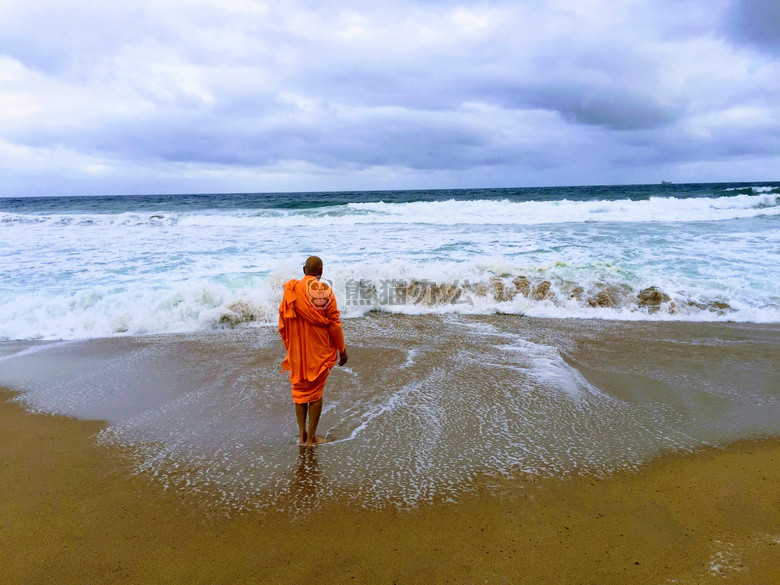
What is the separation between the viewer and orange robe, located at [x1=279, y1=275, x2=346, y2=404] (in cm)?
373

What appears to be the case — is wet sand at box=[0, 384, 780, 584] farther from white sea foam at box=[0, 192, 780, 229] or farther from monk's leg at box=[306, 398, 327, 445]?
white sea foam at box=[0, 192, 780, 229]

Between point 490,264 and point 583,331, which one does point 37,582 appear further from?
point 490,264

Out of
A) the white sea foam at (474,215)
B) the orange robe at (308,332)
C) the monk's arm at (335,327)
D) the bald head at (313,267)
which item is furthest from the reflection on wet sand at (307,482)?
the white sea foam at (474,215)

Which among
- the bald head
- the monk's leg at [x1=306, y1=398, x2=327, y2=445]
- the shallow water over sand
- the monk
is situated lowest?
the shallow water over sand

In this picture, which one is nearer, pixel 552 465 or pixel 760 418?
pixel 552 465

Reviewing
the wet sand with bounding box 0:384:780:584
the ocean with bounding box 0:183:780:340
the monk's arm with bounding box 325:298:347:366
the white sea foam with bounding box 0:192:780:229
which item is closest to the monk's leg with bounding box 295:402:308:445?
the monk's arm with bounding box 325:298:347:366

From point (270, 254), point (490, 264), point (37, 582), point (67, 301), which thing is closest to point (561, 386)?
point (37, 582)

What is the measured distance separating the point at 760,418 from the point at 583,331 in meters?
3.22

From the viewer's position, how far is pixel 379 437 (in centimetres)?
392

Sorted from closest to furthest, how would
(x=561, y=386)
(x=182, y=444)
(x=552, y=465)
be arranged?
(x=552, y=465), (x=182, y=444), (x=561, y=386)

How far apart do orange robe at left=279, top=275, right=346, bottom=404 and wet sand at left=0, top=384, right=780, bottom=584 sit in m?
1.06

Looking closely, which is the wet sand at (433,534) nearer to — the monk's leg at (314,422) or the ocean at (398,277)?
the monk's leg at (314,422)

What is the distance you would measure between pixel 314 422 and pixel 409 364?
2154 mm

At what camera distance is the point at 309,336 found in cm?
381
